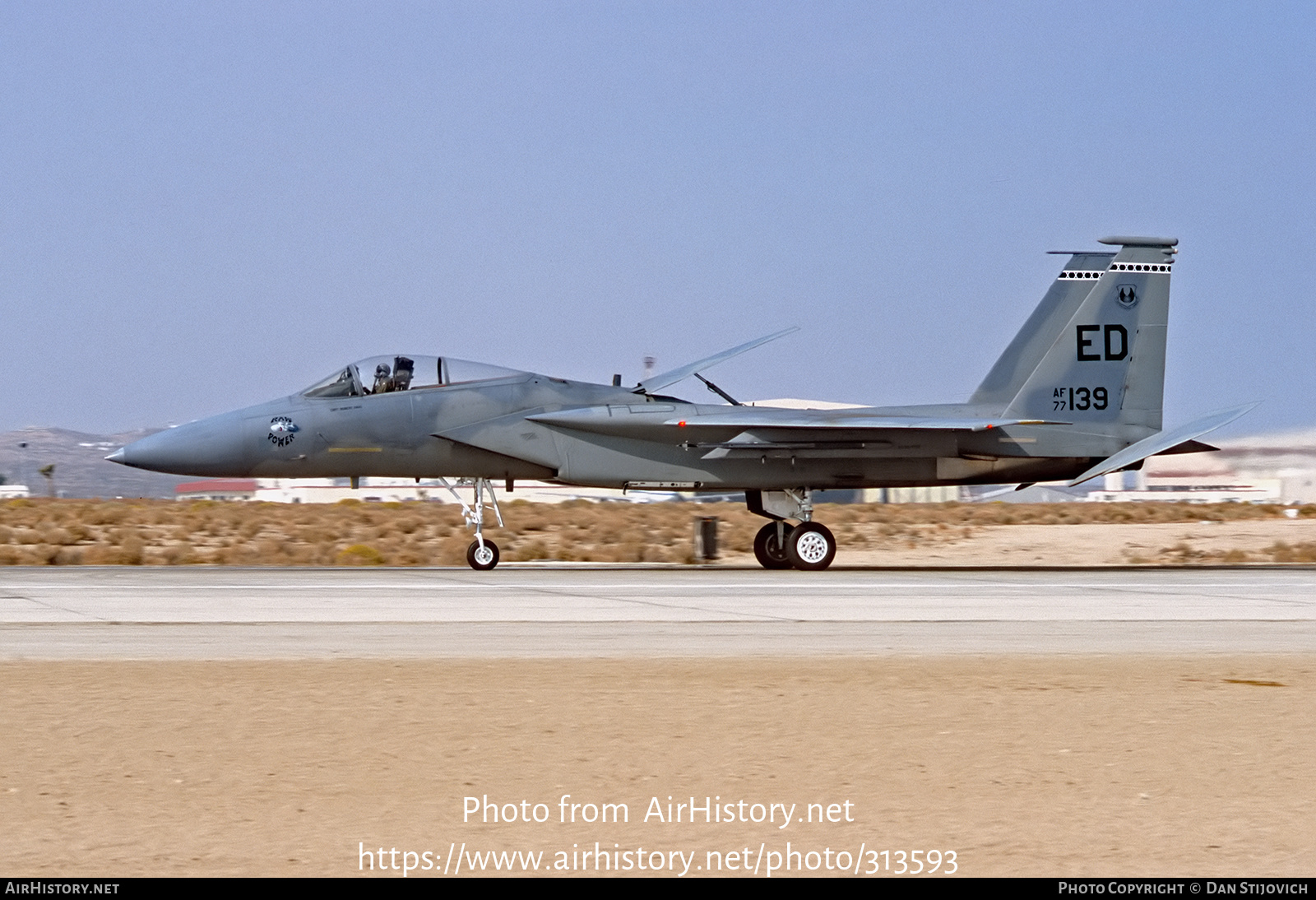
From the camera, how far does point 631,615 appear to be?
1496 cm

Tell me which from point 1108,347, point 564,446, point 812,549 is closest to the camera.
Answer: point 564,446

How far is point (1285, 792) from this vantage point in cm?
707

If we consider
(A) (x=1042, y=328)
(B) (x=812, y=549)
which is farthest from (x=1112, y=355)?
(B) (x=812, y=549)

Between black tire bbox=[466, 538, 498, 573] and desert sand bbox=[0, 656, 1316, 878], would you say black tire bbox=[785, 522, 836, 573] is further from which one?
desert sand bbox=[0, 656, 1316, 878]

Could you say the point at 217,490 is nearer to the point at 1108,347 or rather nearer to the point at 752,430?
the point at 752,430

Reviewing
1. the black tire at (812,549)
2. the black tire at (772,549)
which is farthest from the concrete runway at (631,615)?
the black tire at (772,549)

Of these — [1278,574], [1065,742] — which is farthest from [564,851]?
[1278,574]

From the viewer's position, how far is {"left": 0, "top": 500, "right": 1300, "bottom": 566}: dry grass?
28734 mm

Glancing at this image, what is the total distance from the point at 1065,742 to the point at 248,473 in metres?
16.0

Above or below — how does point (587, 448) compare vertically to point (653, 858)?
above

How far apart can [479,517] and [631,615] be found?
25.7 feet

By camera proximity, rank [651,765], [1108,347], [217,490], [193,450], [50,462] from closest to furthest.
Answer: [651,765] → [193,450] → [1108,347] → [50,462] → [217,490]
